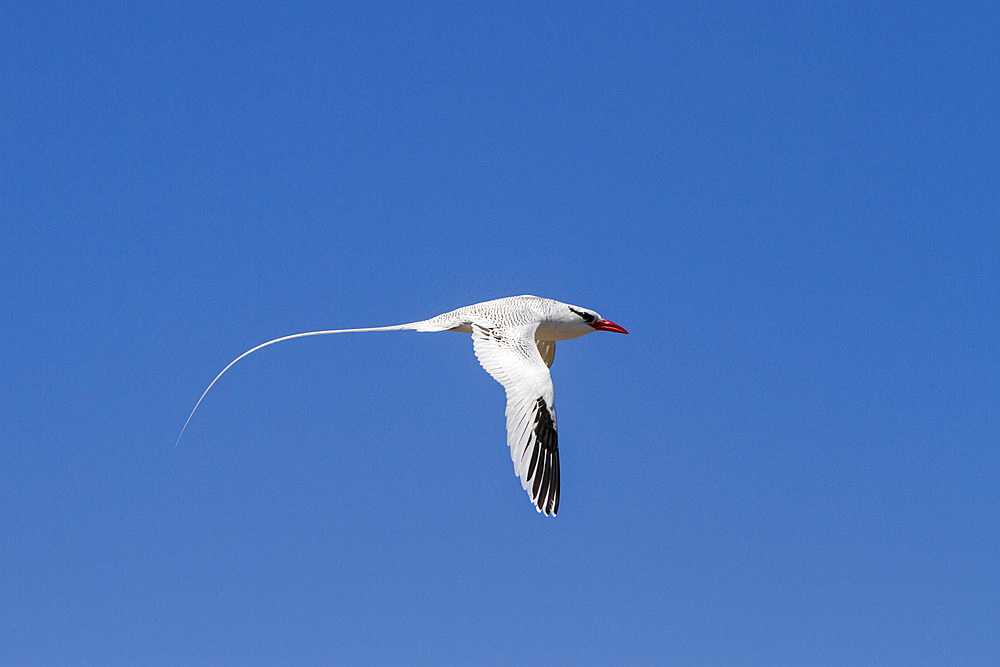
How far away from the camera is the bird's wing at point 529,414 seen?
62.4 feet

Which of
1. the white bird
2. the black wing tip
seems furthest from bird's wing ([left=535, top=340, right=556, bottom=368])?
the black wing tip

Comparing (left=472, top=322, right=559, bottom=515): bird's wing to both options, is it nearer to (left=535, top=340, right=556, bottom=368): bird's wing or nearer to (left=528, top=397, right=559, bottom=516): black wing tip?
(left=528, top=397, right=559, bottom=516): black wing tip

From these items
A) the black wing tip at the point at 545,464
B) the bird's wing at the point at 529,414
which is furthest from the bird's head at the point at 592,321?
the black wing tip at the point at 545,464

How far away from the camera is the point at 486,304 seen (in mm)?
22906

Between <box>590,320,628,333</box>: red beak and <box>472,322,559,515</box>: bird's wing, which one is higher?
<box>590,320,628,333</box>: red beak

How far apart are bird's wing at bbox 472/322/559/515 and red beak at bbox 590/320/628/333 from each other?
13.3 feet

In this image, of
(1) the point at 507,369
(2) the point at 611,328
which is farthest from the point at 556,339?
(1) the point at 507,369

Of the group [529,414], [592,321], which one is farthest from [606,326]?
[529,414]

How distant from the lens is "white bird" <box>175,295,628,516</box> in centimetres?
1912

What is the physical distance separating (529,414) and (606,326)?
6.10 m

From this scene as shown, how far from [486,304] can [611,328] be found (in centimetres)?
347

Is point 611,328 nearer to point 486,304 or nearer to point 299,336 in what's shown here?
point 486,304

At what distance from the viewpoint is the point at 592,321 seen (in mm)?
24859

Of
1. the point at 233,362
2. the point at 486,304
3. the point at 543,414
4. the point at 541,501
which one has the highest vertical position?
the point at 486,304
